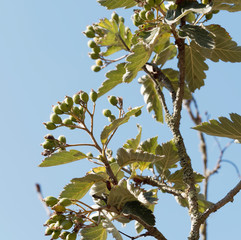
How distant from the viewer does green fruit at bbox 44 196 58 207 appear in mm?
1977

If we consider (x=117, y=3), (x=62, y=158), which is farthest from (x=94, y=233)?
(x=117, y=3)

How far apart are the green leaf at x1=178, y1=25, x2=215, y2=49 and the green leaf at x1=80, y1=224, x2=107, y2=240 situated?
1.14 meters

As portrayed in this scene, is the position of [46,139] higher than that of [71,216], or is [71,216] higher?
[46,139]

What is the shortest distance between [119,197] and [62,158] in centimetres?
42

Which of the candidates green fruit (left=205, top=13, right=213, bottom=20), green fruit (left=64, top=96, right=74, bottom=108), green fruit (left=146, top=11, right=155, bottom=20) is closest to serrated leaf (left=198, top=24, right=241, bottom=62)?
green fruit (left=205, top=13, right=213, bottom=20)

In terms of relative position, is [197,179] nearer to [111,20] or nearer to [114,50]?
[114,50]

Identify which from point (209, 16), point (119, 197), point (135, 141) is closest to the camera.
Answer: point (119, 197)

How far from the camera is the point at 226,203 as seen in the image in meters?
1.98

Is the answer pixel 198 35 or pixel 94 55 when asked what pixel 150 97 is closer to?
pixel 94 55

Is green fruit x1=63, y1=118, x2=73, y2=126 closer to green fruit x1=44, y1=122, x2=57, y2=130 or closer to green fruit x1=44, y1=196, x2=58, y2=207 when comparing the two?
green fruit x1=44, y1=122, x2=57, y2=130

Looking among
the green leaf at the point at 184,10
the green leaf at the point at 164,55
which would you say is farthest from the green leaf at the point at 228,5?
the green leaf at the point at 164,55

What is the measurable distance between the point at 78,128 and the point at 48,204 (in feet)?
1.52

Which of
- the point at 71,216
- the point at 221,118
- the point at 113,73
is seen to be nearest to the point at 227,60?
the point at 221,118

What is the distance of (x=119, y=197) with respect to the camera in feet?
6.49
